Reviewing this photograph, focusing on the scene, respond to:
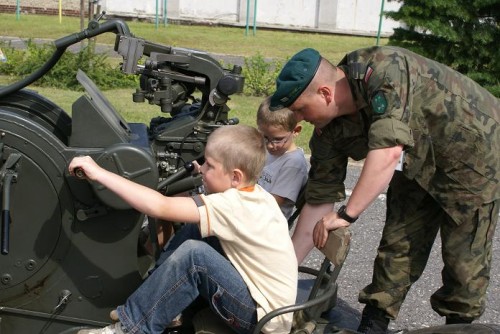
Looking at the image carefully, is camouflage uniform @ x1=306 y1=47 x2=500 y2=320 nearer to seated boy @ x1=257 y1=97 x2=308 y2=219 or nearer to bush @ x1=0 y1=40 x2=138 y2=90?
seated boy @ x1=257 y1=97 x2=308 y2=219

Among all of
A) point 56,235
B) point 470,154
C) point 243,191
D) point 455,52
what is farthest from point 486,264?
point 455,52

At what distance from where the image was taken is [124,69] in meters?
3.44

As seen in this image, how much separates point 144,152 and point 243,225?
478mm

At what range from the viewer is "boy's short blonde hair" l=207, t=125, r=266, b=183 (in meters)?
2.94

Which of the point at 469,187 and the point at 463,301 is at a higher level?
the point at 469,187

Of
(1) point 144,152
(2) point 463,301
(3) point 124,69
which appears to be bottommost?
(2) point 463,301

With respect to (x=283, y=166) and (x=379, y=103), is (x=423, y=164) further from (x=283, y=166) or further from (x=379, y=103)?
(x=283, y=166)

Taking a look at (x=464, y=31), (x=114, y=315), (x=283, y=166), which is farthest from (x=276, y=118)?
(x=464, y=31)

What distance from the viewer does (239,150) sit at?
9.64 ft

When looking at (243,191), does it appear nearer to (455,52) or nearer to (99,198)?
(99,198)

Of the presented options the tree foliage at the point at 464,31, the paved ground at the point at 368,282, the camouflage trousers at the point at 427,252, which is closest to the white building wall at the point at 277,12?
the tree foliage at the point at 464,31

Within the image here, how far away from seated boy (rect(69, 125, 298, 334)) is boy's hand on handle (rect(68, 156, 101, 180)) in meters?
0.02

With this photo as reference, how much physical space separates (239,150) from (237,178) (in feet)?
0.37

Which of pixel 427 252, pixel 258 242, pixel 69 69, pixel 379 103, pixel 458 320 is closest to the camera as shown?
pixel 258 242
